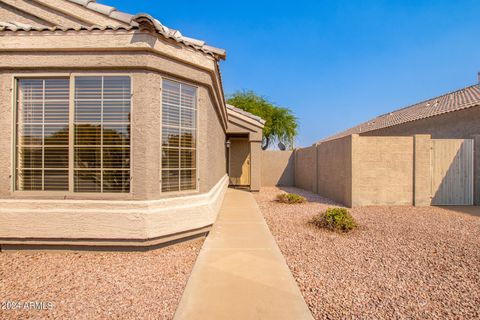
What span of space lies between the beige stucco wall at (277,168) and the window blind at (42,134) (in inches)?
507

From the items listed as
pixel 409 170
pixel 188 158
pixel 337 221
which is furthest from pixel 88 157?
pixel 409 170

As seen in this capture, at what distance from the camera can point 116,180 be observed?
455cm

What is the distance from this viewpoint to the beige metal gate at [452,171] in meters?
8.74

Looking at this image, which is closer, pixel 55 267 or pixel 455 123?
pixel 55 267

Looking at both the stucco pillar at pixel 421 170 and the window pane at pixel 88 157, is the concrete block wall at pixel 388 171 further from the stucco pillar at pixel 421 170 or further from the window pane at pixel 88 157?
the window pane at pixel 88 157

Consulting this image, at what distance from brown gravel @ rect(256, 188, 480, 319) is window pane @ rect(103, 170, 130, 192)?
3.41 meters

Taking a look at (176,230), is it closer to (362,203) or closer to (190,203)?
(190,203)

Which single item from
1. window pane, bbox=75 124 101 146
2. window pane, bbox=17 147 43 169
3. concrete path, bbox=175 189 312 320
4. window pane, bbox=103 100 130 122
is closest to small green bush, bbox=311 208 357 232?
concrete path, bbox=175 189 312 320

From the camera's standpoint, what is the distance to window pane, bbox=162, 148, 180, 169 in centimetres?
480

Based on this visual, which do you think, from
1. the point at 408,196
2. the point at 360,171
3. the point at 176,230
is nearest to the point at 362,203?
the point at 360,171

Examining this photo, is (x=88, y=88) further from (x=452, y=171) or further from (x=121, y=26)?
(x=452, y=171)

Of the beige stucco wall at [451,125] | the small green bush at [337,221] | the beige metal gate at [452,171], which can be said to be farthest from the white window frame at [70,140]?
the beige stucco wall at [451,125]

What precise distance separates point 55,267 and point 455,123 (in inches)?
679

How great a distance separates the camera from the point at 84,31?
4.44 m
